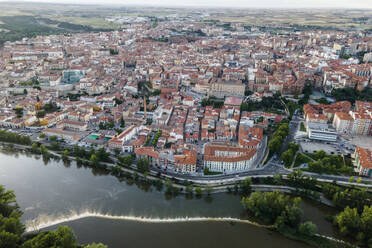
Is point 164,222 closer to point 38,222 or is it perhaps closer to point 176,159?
point 176,159

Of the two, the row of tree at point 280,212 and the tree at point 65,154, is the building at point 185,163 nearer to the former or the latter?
the row of tree at point 280,212

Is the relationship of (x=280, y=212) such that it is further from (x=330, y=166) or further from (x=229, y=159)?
(x=330, y=166)

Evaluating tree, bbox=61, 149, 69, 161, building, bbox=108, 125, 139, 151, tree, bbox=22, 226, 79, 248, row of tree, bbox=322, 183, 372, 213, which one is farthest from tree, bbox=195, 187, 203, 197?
tree, bbox=61, 149, 69, 161

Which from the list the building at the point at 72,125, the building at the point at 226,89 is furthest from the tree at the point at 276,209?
the building at the point at 226,89

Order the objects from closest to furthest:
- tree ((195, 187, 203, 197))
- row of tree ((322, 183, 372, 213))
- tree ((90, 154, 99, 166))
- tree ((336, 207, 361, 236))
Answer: tree ((336, 207, 361, 236))
row of tree ((322, 183, 372, 213))
tree ((195, 187, 203, 197))
tree ((90, 154, 99, 166))

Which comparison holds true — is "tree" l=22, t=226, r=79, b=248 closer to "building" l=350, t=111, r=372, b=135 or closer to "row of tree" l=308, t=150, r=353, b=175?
"row of tree" l=308, t=150, r=353, b=175

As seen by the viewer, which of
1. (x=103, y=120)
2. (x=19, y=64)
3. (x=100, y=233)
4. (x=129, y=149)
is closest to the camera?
(x=100, y=233)

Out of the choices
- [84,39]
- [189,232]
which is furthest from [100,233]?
[84,39]

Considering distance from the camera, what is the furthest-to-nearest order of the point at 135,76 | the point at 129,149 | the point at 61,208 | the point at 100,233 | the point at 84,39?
the point at 84,39 < the point at 135,76 < the point at 129,149 < the point at 61,208 < the point at 100,233
